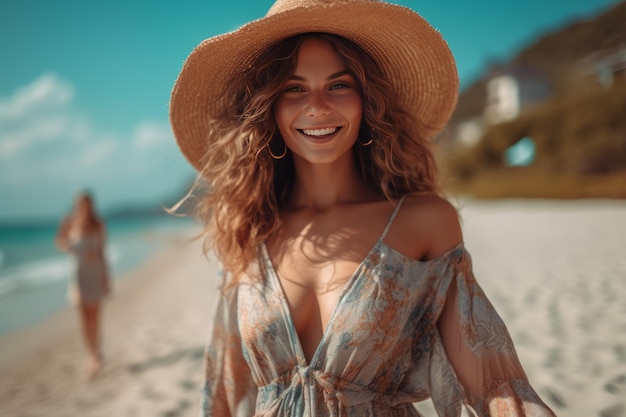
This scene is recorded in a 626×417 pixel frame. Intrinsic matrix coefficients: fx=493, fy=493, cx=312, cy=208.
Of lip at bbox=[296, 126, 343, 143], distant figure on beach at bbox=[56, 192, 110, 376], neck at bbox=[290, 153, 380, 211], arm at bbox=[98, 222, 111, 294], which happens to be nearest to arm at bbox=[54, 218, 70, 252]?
distant figure on beach at bbox=[56, 192, 110, 376]

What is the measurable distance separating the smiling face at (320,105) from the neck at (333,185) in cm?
18

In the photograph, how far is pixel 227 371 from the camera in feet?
5.39

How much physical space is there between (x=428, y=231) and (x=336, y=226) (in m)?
0.32

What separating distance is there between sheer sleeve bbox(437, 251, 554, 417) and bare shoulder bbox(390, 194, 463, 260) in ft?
0.21

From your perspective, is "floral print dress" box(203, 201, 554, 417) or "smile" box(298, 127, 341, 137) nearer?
"floral print dress" box(203, 201, 554, 417)

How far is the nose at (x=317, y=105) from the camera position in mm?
1503

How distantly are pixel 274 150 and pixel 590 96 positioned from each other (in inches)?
781

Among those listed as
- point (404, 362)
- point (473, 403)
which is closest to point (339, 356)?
point (404, 362)

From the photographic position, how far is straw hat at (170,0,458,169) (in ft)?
4.90

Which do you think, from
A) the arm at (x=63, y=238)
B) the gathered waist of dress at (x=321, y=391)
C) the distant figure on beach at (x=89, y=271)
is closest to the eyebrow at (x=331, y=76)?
the gathered waist of dress at (x=321, y=391)

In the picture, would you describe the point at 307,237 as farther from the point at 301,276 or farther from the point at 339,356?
the point at 339,356

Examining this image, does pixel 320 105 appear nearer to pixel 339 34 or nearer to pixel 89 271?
pixel 339 34

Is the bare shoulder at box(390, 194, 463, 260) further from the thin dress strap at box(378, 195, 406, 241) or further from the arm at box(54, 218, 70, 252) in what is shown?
the arm at box(54, 218, 70, 252)

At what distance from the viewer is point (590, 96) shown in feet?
60.0
